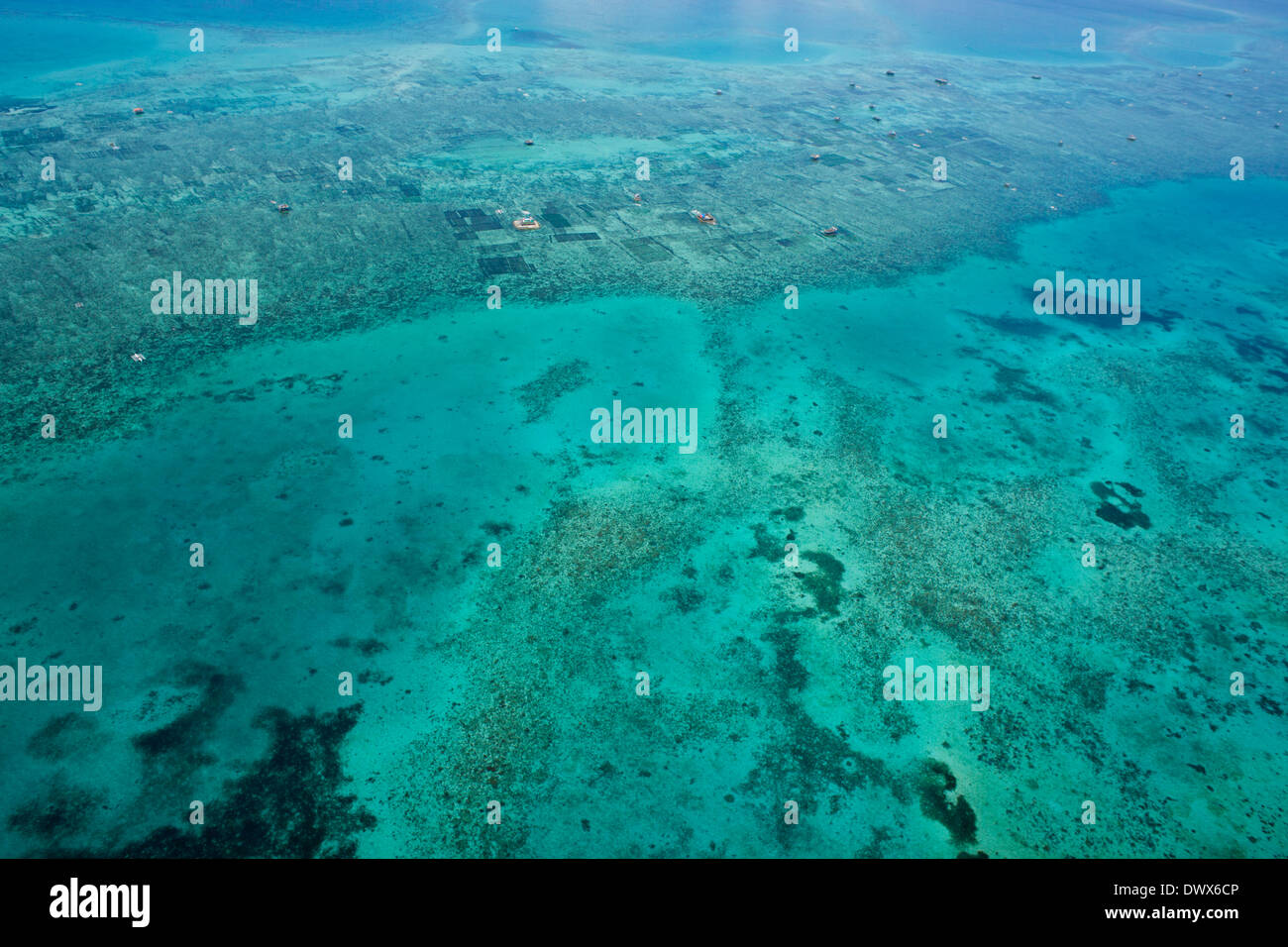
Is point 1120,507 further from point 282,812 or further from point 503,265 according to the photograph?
point 503,265

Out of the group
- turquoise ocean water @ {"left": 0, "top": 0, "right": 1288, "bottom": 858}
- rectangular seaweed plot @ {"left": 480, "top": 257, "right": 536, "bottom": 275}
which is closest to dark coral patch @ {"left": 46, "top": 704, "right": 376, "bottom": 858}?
turquoise ocean water @ {"left": 0, "top": 0, "right": 1288, "bottom": 858}

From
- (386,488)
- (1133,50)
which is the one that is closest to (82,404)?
(386,488)

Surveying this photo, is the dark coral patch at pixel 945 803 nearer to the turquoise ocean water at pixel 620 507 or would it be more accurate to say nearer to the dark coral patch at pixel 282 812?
the turquoise ocean water at pixel 620 507

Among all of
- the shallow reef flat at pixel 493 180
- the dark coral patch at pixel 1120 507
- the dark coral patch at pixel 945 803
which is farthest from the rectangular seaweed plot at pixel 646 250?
the dark coral patch at pixel 945 803

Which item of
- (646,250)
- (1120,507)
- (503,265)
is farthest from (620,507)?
(646,250)

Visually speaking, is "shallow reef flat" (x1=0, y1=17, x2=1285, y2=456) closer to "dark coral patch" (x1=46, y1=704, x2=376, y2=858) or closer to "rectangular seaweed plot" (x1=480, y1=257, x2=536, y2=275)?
"rectangular seaweed plot" (x1=480, y1=257, x2=536, y2=275)

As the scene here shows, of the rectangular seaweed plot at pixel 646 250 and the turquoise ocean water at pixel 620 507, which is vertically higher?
the rectangular seaweed plot at pixel 646 250

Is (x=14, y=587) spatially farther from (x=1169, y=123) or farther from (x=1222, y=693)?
(x=1169, y=123)
